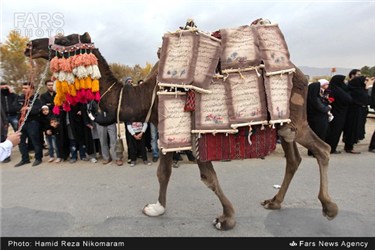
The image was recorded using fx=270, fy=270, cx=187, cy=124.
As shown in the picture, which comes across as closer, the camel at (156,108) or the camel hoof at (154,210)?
the camel at (156,108)

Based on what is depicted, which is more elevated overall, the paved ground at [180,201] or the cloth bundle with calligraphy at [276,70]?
the cloth bundle with calligraphy at [276,70]

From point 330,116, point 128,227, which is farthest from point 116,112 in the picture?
point 330,116

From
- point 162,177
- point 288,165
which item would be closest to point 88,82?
point 162,177

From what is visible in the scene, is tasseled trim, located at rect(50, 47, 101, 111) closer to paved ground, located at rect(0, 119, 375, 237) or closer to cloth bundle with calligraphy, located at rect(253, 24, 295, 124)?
paved ground, located at rect(0, 119, 375, 237)

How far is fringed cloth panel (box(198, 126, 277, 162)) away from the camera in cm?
266

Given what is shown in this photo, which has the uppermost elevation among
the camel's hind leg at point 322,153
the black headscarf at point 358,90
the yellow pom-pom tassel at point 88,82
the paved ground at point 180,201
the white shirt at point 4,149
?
the yellow pom-pom tassel at point 88,82

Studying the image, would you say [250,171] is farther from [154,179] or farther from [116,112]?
[116,112]

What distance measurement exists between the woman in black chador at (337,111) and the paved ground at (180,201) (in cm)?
72

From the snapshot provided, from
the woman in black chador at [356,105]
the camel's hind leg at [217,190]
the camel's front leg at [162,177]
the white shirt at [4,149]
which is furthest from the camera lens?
the woman in black chador at [356,105]

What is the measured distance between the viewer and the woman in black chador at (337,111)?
6078mm

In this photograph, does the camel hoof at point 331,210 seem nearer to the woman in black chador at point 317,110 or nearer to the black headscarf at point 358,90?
the woman in black chador at point 317,110

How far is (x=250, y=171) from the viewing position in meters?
4.84

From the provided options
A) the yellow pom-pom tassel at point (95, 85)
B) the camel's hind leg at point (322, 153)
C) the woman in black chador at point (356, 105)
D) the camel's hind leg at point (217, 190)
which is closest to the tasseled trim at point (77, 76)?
the yellow pom-pom tassel at point (95, 85)

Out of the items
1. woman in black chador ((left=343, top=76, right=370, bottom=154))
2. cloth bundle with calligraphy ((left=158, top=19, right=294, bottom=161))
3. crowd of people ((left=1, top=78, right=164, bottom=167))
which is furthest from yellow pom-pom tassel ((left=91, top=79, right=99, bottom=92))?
woman in black chador ((left=343, top=76, right=370, bottom=154))
